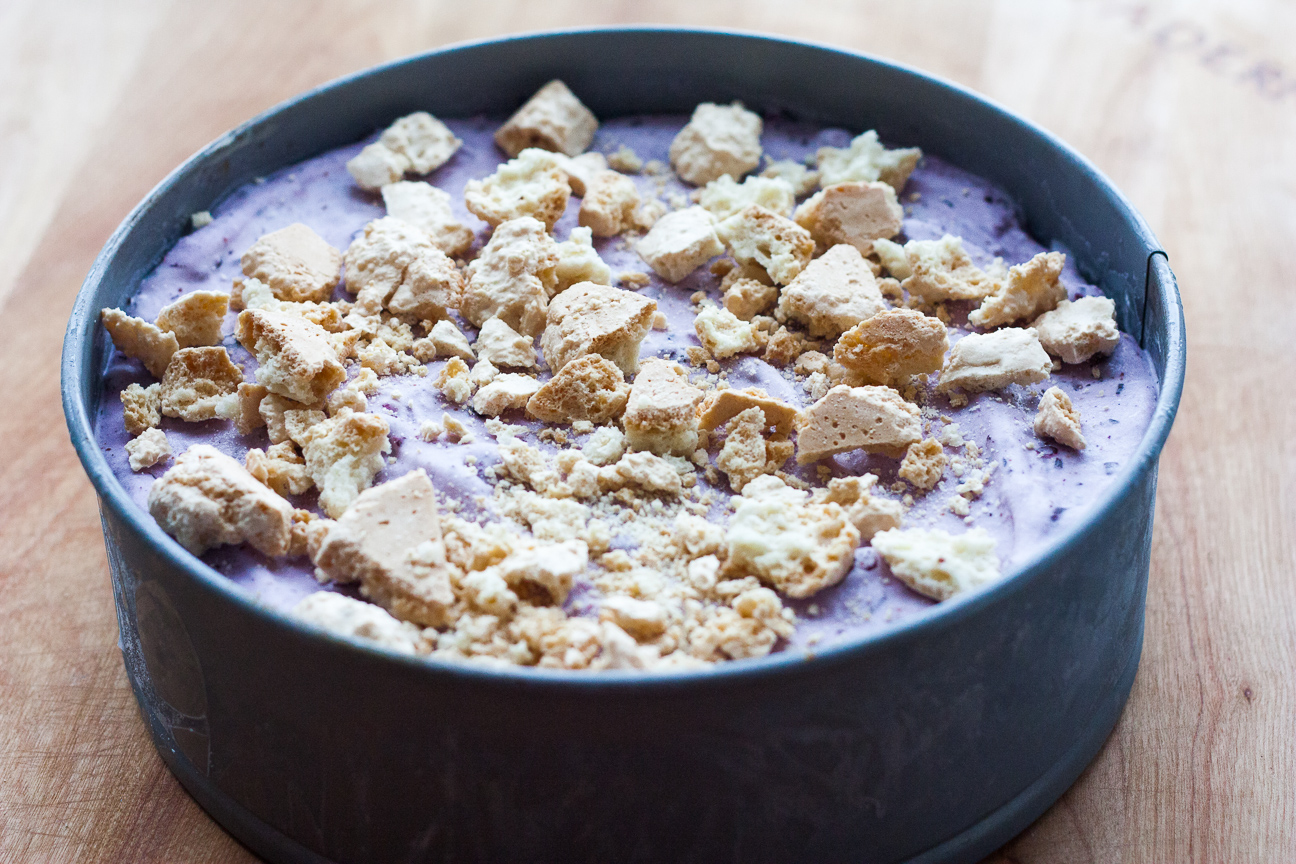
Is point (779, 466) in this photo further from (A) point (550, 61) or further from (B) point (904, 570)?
(A) point (550, 61)

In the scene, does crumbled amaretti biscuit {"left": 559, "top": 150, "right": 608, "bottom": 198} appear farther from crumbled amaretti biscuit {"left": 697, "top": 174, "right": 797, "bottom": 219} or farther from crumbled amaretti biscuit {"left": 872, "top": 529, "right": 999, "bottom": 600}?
crumbled amaretti biscuit {"left": 872, "top": 529, "right": 999, "bottom": 600}

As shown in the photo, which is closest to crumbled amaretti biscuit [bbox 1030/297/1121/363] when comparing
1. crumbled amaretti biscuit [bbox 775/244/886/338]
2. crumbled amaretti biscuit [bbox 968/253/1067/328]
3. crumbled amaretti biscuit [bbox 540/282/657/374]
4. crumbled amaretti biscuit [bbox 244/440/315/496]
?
crumbled amaretti biscuit [bbox 968/253/1067/328]

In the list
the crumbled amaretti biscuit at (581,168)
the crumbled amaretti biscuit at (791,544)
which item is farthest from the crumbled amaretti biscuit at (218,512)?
the crumbled amaretti biscuit at (581,168)

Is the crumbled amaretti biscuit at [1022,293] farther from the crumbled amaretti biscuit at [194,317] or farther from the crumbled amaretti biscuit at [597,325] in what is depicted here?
the crumbled amaretti biscuit at [194,317]

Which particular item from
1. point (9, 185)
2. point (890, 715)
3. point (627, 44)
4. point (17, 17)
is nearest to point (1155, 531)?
point (890, 715)

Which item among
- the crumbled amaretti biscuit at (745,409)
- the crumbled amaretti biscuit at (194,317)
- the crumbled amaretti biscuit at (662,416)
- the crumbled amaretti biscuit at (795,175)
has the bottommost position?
the crumbled amaretti biscuit at (194,317)
